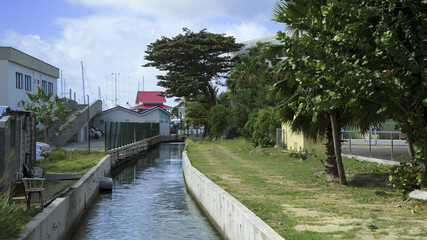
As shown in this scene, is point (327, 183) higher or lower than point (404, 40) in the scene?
lower

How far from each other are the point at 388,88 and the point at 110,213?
10.0 m

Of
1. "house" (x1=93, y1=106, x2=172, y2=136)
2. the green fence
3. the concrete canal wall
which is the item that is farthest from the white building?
the concrete canal wall

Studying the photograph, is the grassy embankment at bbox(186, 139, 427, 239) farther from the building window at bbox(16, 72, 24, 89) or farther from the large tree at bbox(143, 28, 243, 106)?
the large tree at bbox(143, 28, 243, 106)

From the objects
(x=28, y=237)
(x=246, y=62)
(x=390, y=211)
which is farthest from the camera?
(x=246, y=62)

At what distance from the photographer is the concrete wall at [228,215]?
8.52 meters

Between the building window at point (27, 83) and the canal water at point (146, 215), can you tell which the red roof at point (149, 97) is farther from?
the canal water at point (146, 215)

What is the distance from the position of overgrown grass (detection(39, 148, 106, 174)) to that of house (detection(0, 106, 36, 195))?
4.54ft

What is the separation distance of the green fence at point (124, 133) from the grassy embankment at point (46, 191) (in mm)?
4376

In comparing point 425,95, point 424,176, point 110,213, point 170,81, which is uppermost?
point 170,81

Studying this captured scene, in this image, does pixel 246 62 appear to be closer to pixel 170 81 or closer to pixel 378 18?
pixel 170 81

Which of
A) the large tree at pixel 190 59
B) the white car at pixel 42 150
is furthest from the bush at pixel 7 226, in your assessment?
the large tree at pixel 190 59

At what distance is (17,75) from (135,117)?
107 ft

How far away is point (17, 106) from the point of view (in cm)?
4025

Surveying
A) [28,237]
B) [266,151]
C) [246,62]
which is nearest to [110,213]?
[28,237]
